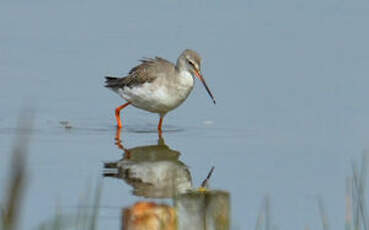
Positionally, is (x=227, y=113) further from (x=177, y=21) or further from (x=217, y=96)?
(x=177, y=21)

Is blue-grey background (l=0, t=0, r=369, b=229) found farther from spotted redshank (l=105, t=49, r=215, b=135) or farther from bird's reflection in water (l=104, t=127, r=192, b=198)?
spotted redshank (l=105, t=49, r=215, b=135)

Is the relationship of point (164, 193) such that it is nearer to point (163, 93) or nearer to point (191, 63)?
point (163, 93)

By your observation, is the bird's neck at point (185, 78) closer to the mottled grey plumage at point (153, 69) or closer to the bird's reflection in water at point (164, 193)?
the mottled grey plumage at point (153, 69)

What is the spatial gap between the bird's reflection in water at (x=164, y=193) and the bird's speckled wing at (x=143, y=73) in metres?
0.85

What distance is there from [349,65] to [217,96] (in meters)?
1.70

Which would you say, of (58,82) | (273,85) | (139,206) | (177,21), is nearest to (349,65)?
(273,85)

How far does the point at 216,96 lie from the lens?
873 cm

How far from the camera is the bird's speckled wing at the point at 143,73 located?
8.15 meters

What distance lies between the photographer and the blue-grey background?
19.5ft

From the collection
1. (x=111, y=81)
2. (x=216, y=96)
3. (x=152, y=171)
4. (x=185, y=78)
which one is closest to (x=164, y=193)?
(x=152, y=171)

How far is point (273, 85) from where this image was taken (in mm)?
8898

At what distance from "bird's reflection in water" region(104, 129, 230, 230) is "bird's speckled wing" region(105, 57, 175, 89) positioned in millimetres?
847

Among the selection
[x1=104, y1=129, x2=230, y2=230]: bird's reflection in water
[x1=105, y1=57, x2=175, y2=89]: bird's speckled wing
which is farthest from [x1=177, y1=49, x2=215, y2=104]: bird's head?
[x1=104, y1=129, x2=230, y2=230]: bird's reflection in water

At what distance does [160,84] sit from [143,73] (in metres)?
0.30
